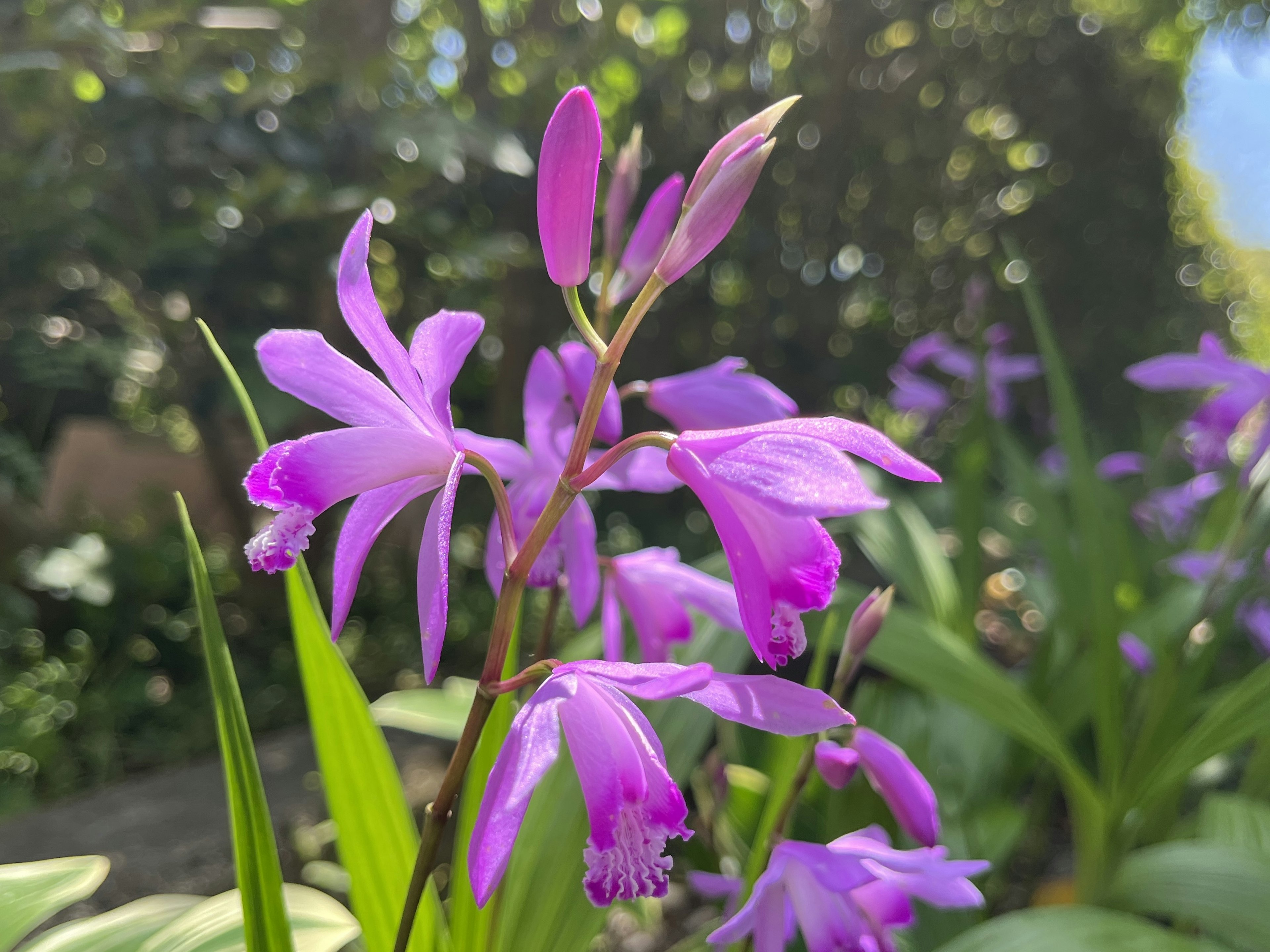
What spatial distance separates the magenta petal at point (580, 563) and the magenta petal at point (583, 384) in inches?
3.3

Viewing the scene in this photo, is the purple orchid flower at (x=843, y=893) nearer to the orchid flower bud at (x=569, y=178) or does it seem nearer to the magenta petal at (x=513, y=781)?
the magenta petal at (x=513, y=781)

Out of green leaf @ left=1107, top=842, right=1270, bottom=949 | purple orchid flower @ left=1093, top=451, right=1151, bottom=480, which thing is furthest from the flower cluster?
purple orchid flower @ left=1093, top=451, right=1151, bottom=480

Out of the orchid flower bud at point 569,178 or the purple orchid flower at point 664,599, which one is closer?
the orchid flower bud at point 569,178

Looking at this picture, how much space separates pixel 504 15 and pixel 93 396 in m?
2.16

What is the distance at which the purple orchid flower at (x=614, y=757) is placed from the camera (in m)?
0.40

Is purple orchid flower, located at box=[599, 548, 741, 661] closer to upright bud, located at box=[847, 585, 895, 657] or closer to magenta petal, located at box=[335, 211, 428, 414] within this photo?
upright bud, located at box=[847, 585, 895, 657]

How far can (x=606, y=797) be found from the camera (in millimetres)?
435

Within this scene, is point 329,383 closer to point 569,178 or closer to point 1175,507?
point 569,178

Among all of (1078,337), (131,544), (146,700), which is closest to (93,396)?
(131,544)

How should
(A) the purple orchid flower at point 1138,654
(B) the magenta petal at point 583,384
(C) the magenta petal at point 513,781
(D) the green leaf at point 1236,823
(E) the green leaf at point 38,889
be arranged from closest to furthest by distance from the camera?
(C) the magenta petal at point 513,781, (E) the green leaf at point 38,889, (B) the magenta petal at point 583,384, (D) the green leaf at point 1236,823, (A) the purple orchid flower at point 1138,654

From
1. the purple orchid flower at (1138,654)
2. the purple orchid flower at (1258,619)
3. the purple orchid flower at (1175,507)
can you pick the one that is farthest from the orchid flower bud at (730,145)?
the purple orchid flower at (1175,507)

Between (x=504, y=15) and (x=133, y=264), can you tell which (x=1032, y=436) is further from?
(x=133, y=264)

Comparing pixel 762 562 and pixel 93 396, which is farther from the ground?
pixel 93 396

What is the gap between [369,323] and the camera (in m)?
0.47
